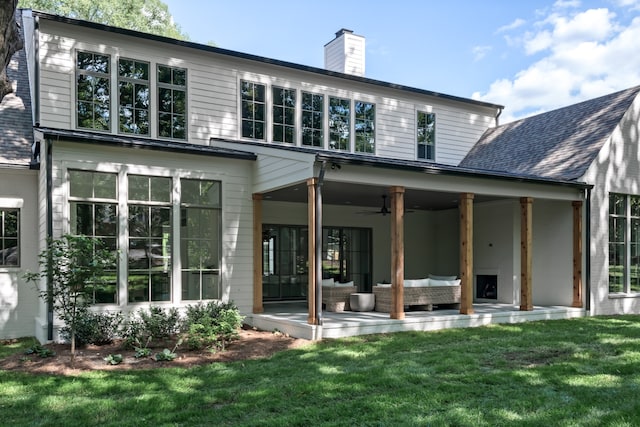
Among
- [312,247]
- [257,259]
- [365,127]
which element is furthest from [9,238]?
[365,127]

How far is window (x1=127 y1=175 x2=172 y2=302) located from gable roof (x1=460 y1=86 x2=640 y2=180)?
850 cm

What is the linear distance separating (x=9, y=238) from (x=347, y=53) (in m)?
9.93

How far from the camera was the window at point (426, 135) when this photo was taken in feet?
48.8

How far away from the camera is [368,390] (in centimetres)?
532

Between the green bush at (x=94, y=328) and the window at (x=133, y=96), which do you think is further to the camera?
the window at (x=133, y=96)

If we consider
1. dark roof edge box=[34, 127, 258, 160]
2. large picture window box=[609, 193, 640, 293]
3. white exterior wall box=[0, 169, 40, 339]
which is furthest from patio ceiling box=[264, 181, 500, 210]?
white exterior wall box=[0, 169, 40, 339]

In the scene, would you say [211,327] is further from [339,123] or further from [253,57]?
[339,123]

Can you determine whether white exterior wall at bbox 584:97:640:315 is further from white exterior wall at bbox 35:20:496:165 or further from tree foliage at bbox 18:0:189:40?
tree foliage at bbox 18:0:189:40

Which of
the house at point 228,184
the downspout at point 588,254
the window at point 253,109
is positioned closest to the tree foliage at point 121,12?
the house at point 228,184

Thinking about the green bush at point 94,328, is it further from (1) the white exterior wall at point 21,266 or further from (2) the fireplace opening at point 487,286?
(2) the fireplace opening at point 487,286

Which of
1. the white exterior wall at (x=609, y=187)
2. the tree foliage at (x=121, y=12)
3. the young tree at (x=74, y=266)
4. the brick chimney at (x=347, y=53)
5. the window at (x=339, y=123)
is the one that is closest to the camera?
the young tree at (x=74, y=266)

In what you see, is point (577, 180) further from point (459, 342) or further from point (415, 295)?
point (459, 342)

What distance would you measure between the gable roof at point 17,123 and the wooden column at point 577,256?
11.4m

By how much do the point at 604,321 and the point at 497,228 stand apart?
3.56 metres
